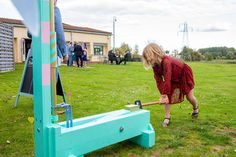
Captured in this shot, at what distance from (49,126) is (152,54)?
2106mm

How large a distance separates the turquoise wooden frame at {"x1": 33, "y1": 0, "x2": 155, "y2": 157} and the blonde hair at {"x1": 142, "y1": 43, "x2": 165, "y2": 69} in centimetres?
122

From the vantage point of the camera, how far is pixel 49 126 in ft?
9.03

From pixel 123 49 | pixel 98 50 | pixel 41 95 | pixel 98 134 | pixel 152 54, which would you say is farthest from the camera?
pixel 123 49

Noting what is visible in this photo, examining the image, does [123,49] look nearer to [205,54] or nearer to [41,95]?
[205,54]

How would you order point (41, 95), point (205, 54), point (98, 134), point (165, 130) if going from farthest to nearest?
point (205, 54), point (165, 130), point (98, 134), point (41, 95)

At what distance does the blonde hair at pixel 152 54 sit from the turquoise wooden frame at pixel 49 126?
1225 millimetres

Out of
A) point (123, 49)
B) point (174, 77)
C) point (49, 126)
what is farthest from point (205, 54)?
point (49, 126)

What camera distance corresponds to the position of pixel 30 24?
3.82 feet

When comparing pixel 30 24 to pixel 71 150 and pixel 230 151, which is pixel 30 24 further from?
pixel 230 151

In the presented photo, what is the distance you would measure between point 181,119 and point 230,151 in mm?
1606

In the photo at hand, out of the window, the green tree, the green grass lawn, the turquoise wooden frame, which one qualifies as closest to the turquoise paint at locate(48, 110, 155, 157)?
the turquoise wooden frame

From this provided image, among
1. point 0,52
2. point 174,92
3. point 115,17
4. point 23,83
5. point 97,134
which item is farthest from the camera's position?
point 115,17

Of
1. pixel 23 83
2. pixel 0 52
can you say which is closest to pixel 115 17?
pixel 0 52

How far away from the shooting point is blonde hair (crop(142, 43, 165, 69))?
4352 millimetres
